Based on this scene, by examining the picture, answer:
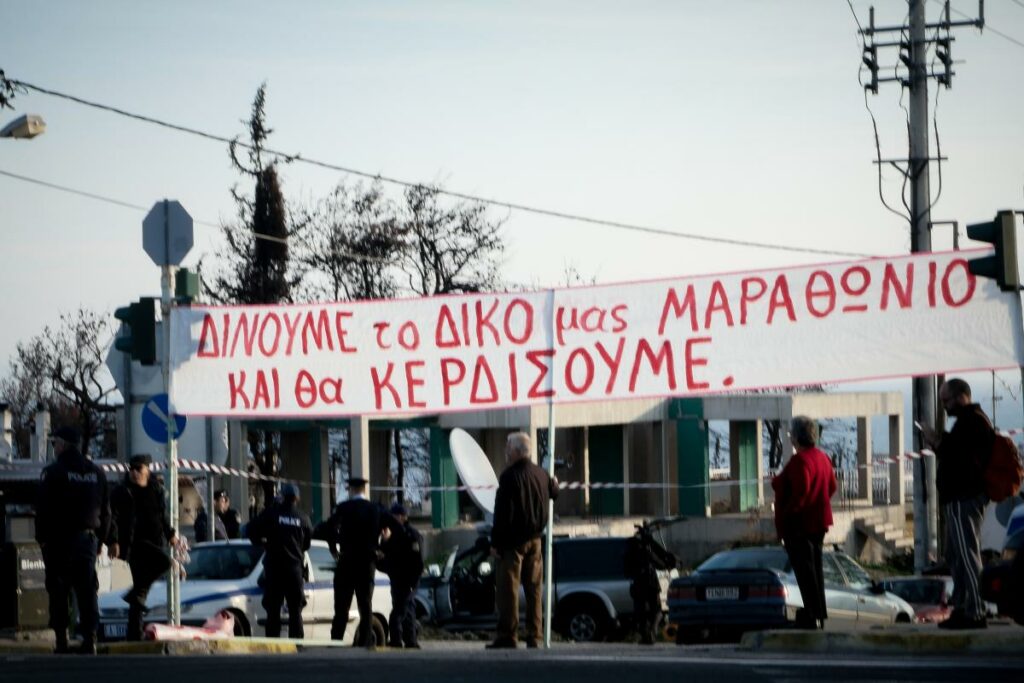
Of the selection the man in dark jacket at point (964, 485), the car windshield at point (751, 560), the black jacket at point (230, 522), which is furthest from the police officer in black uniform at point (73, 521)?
the black jacket at point (230, 522)

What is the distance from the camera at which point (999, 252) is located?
13789mm

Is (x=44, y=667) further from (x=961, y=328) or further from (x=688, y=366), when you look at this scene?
(x=961, y=328)

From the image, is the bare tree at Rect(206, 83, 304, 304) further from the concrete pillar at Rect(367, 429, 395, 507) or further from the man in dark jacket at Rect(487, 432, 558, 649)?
the man in dark jacket at Rect(487, 432, 558, 649)

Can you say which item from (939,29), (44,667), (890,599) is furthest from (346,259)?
(44,667)

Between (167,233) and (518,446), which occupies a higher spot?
(167,233)

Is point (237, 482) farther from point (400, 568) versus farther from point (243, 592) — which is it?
point (400, 568)

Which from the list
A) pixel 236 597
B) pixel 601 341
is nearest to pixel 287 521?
pixel 236 597

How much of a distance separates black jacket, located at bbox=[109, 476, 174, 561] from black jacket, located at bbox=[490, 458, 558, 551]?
3436 mm

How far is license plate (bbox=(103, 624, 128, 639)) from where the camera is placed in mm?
18766

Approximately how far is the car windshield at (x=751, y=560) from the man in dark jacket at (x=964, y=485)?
7.66m

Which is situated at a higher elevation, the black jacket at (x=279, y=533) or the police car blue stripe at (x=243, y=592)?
the black jacket at (x=279, y=533)

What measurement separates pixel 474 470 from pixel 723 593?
10.0 m

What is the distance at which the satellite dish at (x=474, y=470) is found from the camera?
94.2 feet

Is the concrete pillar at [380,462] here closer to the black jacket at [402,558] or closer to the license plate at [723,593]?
the license plate at [723,593]
